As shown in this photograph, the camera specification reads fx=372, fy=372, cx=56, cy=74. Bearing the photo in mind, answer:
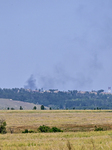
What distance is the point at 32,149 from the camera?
19625 mm

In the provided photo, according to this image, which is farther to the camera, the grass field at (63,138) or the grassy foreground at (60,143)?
the grass field at (63,138)

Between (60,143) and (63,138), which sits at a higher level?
(63,138)

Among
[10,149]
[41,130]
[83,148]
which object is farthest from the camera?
[41,130]

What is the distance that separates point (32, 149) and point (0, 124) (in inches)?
1172

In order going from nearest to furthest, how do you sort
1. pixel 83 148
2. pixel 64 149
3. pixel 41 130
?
pixel 64 149, pixel 83 148, pixel 41 130

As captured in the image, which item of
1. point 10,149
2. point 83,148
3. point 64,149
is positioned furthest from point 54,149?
point 10,149

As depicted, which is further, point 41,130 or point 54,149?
point 41,130

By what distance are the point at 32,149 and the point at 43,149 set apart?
0.60 meters

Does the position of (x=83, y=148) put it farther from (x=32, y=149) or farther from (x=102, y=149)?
(x=32, y=149)

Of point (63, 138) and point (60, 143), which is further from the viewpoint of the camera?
point (63, 138)

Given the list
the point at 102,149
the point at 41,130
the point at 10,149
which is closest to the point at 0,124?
the point at 41,130

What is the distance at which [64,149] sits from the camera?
58.3 ft

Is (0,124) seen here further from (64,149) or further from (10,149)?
(64,149)

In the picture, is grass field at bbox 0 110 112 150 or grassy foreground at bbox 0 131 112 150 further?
grass field at bbox 0 110 112 150
